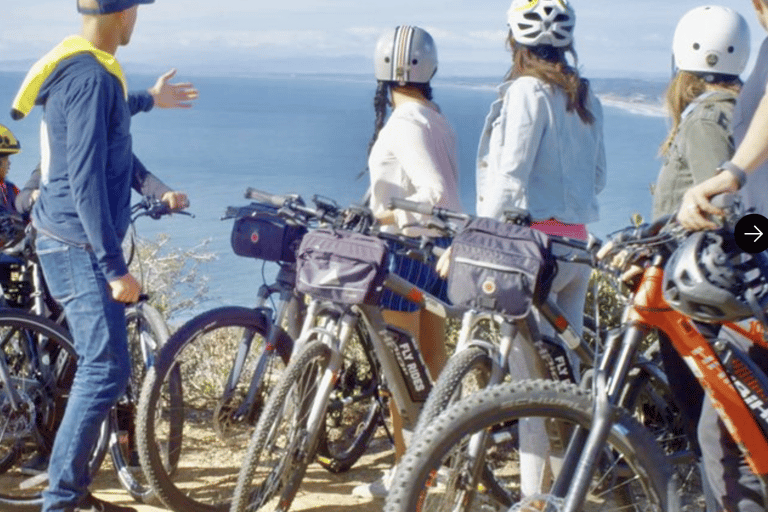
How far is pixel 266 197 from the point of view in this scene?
178 inches

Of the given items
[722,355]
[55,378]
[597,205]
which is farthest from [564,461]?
[55,378]

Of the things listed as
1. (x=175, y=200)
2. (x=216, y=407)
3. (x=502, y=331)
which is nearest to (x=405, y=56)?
(x=175, y=200)

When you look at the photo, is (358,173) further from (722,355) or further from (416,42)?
(722,355)

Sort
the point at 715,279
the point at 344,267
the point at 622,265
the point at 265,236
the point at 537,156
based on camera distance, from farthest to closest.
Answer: the point at 265,236
the point at 537,156
the point at 344,267
the point at 622,265
the point at 715,279

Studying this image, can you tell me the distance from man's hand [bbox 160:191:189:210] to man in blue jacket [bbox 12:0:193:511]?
2.02ft

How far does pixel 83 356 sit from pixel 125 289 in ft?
1.16

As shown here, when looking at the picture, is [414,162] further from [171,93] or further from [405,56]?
[171,93]

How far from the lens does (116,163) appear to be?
4.08 metres

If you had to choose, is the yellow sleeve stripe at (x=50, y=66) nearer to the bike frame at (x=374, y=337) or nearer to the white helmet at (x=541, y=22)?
the bike frame at (x=374, y=337)

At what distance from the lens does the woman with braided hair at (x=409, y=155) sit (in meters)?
4.68

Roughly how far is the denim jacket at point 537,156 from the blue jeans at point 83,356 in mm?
1397

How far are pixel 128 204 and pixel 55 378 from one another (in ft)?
3.48

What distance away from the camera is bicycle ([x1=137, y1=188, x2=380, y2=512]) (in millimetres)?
4547

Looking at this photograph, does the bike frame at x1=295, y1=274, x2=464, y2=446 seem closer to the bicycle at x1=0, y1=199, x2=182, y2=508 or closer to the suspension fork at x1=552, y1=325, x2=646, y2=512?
the bicycle at x1=0, y1=199, x2=182, y2=508
